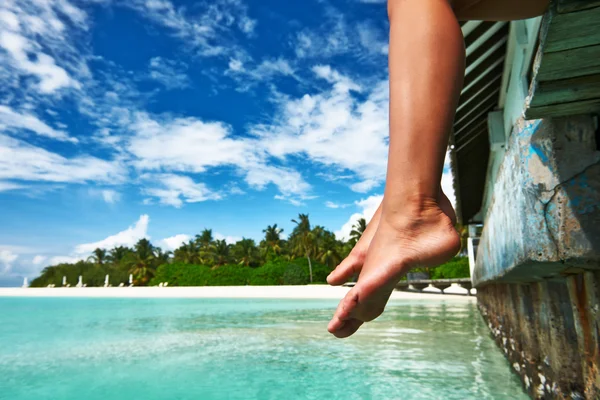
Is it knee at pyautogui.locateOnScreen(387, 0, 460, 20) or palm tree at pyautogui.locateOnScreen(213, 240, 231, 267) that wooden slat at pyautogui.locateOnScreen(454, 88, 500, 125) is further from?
palm tree at pyautogui.locateOnScreen(213, 240, 231, 267)

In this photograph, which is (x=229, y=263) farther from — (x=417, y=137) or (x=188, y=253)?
(x=417, y=137)

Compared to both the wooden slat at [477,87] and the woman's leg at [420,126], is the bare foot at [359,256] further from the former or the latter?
the wooden slat at [477,87]

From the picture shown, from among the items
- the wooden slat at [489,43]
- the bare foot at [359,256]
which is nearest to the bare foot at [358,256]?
the bare foot at [359,256]

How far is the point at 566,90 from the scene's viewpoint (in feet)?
3.75

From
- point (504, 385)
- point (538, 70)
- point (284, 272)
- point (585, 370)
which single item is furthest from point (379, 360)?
point (284, 272)

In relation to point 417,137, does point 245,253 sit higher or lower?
higher

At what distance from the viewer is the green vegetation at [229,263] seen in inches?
1453

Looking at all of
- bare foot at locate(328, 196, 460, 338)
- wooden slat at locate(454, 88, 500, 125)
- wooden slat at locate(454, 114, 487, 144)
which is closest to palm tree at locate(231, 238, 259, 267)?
wooden slat at locate(454, 114, 487, 144)

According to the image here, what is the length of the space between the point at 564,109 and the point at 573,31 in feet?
1.24

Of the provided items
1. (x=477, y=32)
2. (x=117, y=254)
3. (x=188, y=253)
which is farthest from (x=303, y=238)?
(x=477, y=32)

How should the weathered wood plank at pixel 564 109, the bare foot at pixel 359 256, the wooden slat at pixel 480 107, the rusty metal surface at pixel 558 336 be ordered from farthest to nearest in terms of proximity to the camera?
the wooden slat at pixel 480 107 < the rusty metal surface at pixel 558 336 < the bare foot at pixel 359 256 < the weathered wood plank at pixel 564 109

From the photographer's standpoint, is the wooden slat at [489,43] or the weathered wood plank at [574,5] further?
the wooden slat at [489,43]

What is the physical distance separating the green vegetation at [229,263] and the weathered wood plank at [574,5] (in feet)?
115

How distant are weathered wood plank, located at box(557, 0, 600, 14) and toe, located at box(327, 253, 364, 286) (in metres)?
0.87
